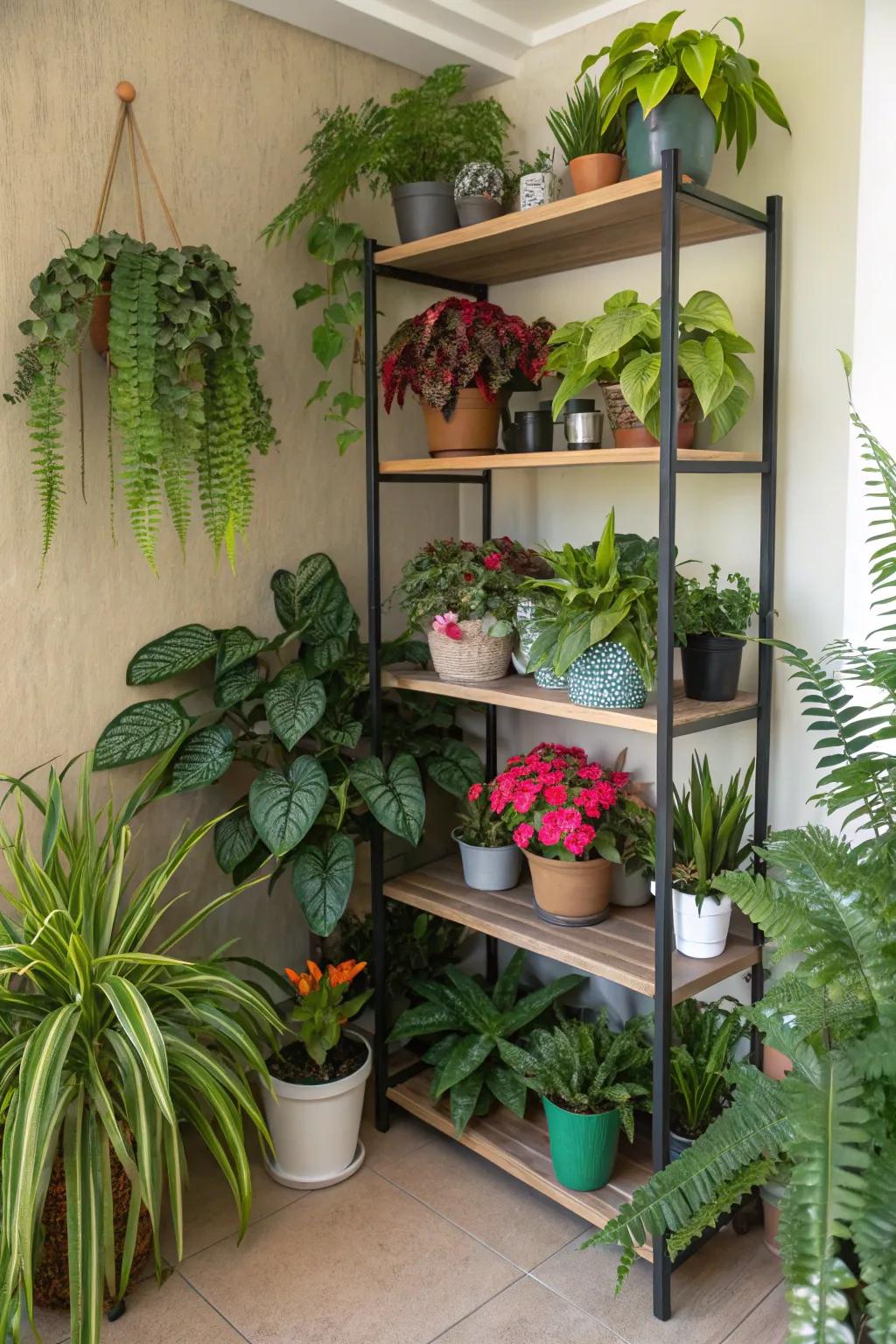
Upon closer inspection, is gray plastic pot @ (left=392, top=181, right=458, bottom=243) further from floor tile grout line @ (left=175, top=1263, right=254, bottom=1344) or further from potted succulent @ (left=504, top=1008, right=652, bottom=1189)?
floor tile grout line @ (left=175, top=1263, right=254, bottom=1344)

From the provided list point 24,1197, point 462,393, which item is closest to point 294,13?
point 462,393

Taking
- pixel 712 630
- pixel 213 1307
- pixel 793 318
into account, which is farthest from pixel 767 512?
pixel 213 1307

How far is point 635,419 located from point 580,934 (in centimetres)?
102

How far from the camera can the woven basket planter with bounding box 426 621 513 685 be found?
2.19 meters

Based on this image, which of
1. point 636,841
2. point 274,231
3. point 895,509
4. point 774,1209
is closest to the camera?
point 895,509

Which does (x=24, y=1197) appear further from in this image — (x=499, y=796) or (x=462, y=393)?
(x=462, y=393)

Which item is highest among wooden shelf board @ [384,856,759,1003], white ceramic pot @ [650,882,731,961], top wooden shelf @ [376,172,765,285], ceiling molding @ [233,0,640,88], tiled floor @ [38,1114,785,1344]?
ceiling molding @ [233,0,640,88]

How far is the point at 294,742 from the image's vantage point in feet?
6.82

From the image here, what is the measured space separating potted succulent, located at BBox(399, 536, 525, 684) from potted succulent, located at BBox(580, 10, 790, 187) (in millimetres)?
811

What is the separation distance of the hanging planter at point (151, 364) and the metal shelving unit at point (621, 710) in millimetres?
383

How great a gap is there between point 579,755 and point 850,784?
782mm

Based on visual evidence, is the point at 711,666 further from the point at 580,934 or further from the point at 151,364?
the point at 151,364

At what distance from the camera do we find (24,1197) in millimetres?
1580

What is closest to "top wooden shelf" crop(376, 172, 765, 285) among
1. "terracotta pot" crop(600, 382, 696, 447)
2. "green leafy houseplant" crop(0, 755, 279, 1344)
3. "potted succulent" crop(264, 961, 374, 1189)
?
"terracotta pot" crop(600, 382, 696, 447)
